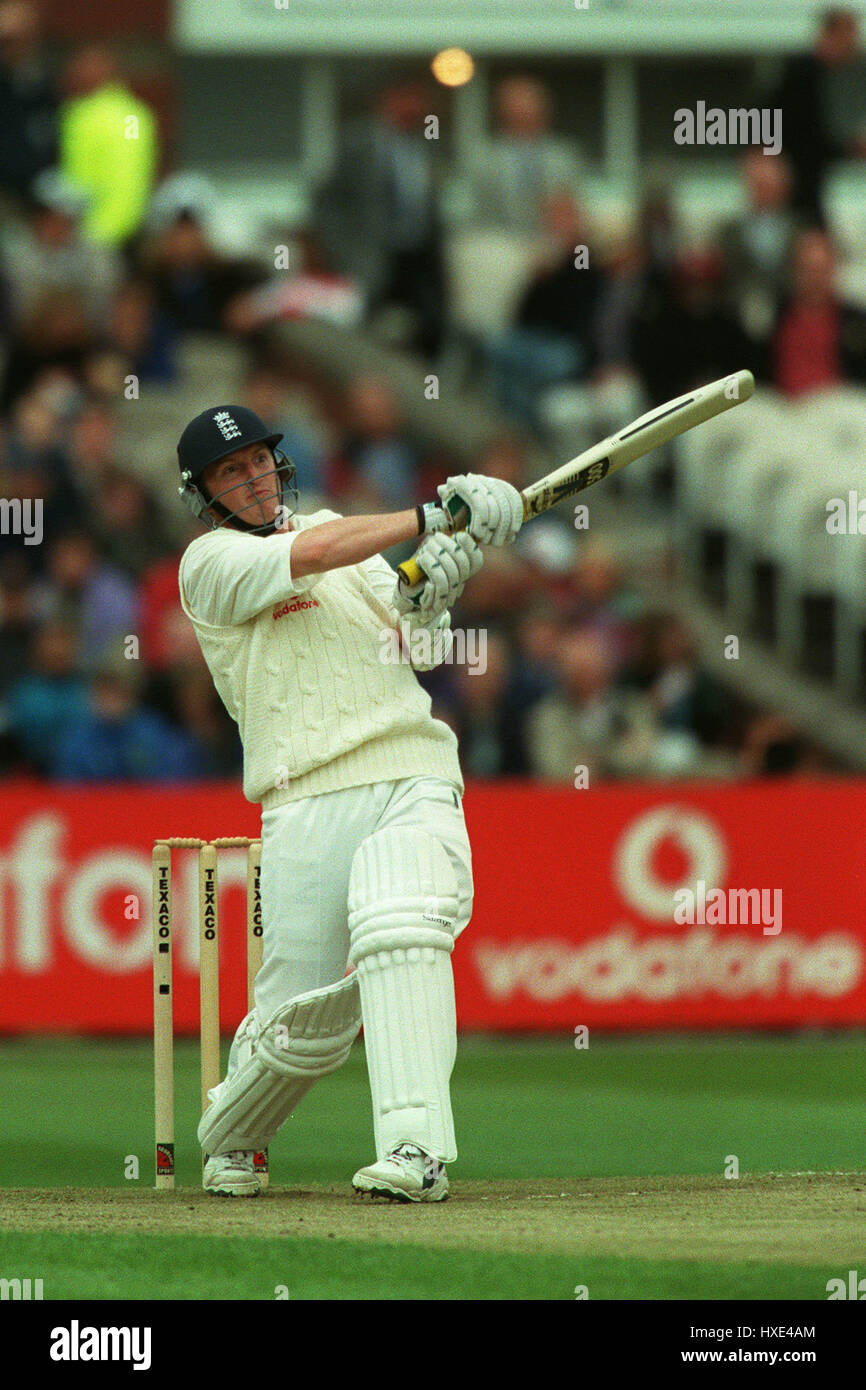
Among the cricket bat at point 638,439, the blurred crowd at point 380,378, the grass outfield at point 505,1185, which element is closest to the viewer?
the grass outfield at point 505,1185

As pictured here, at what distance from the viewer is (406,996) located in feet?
20.8

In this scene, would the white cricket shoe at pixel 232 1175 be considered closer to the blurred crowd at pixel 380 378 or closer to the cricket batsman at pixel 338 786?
the cricket batsman at pixel 338 786

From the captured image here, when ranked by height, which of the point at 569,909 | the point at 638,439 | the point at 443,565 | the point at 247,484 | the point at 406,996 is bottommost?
the point at 406,996

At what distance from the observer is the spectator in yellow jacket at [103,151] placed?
15.5 metres

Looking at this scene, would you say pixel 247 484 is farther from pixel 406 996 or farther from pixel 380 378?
pixel 380 378

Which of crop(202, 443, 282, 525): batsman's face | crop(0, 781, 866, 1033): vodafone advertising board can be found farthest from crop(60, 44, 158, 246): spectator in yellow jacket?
crop(202, 443, 282, 525): batsman's face

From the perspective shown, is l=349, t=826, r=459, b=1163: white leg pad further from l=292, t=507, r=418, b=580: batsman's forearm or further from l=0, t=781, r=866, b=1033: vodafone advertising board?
l=0, t=781, r=866, b=1033: vodafone advertising board

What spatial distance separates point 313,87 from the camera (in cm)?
1861

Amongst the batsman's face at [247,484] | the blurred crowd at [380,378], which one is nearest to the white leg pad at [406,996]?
the batsman's face at [247,484]

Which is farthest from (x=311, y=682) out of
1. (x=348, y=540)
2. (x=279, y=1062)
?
(x=279, y=1062)

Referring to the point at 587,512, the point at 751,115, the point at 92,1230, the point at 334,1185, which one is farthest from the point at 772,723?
the point at 92,1230

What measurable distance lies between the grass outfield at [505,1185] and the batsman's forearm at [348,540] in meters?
1.70

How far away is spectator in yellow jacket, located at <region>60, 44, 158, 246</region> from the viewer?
15.5 metres

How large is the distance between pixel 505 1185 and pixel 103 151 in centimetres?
1014
